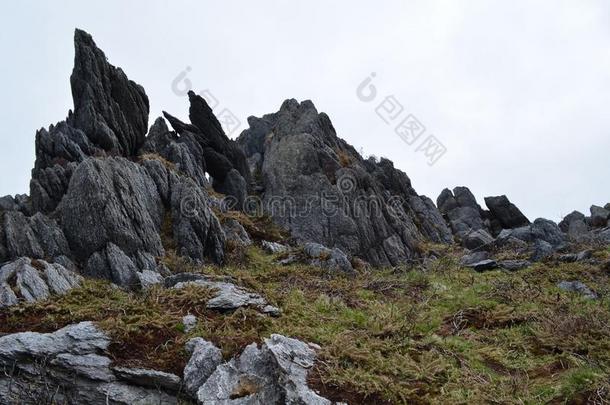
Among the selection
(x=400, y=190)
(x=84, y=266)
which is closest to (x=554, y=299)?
(x=84, y=266)

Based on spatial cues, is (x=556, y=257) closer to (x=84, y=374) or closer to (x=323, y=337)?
(x=323, y=337)

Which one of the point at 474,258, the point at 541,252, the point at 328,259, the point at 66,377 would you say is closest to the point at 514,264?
the point at 541,252

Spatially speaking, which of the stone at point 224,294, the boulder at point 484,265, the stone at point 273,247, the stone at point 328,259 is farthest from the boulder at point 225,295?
the boulder at point 484,265

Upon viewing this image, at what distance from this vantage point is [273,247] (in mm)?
26469

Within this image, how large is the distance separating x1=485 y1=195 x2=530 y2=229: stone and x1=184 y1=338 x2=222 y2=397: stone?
48090mm

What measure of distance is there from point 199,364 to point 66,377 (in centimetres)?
240

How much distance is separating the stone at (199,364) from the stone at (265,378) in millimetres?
244

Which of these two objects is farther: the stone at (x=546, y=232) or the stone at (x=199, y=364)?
the stone at (x=546, y=232)

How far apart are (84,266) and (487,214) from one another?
47914 mm

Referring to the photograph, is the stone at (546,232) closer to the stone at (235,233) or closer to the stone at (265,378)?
the stone at (235,233)

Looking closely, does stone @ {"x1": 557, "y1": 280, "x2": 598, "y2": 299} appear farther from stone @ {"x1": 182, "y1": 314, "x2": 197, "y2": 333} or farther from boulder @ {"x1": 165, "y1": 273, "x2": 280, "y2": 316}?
stone @ {"x1": 182, "y1": 314, "x2": 197, "y2": 333}

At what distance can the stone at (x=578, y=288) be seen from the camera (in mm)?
16156

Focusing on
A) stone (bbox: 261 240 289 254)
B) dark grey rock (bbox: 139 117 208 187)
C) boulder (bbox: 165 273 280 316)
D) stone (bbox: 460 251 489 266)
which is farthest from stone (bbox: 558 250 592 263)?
dark grey rock (bbox: 139 117 208 187)

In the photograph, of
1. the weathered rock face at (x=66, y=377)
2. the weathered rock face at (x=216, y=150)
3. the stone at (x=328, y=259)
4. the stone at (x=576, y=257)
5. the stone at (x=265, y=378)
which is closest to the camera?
the stone at (x=265, y=378)
